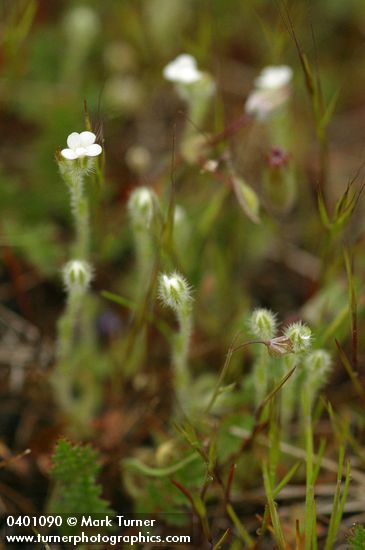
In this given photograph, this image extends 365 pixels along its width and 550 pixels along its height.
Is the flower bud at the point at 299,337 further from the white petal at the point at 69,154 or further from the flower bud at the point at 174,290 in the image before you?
the white petal at the point at 69,154

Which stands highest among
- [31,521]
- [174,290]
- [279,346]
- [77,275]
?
[77,275]

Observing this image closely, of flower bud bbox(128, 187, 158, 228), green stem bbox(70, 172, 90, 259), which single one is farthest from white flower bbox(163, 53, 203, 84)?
green stem bbox(70, 172, 90, 259)

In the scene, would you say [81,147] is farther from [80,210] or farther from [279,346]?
[279,346]

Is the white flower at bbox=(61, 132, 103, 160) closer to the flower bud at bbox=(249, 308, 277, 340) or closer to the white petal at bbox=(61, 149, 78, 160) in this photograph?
the white petal at bbox=(61, 149, 78, 160)

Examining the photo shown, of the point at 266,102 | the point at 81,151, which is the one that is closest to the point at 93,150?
the point at 81,151

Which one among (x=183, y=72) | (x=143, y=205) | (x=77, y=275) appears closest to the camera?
(x=77, y=275)

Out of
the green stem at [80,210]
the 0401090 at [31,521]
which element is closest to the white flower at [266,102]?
the green stem at [80,210]
